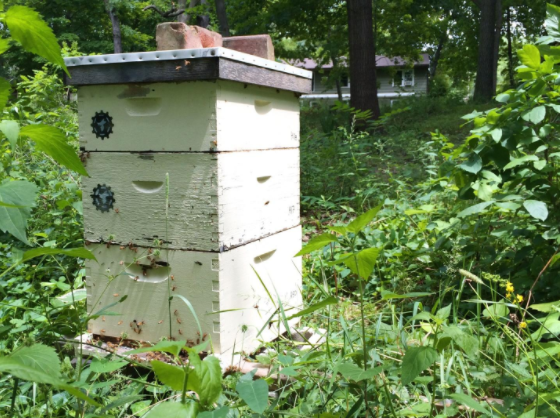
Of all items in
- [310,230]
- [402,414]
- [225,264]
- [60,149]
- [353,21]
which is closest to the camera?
[60,149]

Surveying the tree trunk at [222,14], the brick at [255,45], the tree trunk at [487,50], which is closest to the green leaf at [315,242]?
the brick at [255,45]

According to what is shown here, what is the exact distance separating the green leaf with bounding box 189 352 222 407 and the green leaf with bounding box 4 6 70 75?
0.58 m

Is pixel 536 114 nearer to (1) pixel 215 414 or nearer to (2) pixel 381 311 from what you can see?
(2) pixel 381 311

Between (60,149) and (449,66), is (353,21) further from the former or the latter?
(449,66)

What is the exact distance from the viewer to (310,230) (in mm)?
3518

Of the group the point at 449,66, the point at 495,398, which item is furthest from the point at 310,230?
the point at 449,66

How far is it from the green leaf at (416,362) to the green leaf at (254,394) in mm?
285

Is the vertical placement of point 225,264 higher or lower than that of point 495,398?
higher

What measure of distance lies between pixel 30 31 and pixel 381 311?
173 cm

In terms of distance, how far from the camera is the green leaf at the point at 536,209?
75.3 inches

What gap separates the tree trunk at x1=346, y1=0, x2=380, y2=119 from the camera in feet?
24.2

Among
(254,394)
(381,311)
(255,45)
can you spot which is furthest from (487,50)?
(254,394)

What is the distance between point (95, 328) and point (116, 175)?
62cm

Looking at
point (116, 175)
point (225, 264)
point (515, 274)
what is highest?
point (116, 175)
